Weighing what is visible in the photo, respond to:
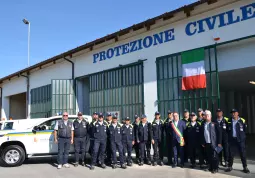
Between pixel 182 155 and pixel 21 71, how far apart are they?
15261mm

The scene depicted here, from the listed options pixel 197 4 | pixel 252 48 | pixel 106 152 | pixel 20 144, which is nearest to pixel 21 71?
pixel 20 144

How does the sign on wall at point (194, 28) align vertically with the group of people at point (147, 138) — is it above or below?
above

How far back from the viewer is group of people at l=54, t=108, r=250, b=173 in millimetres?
8359

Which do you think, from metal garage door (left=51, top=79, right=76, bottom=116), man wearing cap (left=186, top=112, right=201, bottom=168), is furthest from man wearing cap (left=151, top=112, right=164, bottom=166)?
metal garage door (left=51, top=79, right=76, bottom=116)

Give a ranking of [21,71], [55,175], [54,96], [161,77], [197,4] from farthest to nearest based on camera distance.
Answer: [21,71]
[54,96]
[161,77]
[197,4]
[55,175]

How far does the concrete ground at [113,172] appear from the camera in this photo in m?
7.84

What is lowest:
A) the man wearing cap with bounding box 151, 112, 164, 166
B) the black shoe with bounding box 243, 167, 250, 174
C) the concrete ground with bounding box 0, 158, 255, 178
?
the concrete ground with bounding box 0, 158, 255, 178

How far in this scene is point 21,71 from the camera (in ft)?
67.7

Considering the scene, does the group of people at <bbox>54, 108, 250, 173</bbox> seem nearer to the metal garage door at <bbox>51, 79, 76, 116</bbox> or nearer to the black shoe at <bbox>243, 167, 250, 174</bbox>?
the black shoe at <bbox>243, 167, 250, 174</bbox>

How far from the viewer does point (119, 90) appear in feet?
42.9

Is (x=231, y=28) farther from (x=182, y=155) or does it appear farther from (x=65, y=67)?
(x=65, y=67)

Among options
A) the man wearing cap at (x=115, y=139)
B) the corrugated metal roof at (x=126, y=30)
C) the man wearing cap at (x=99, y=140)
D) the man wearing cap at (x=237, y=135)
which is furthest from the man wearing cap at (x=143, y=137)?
the corrugated metal roof at (x=126, y=30)

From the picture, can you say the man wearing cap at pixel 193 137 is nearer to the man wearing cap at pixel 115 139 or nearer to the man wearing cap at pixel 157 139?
the man wearing cap at pixel 157 139

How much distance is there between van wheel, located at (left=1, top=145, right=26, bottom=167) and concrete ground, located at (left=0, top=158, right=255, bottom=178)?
322 millimetres
